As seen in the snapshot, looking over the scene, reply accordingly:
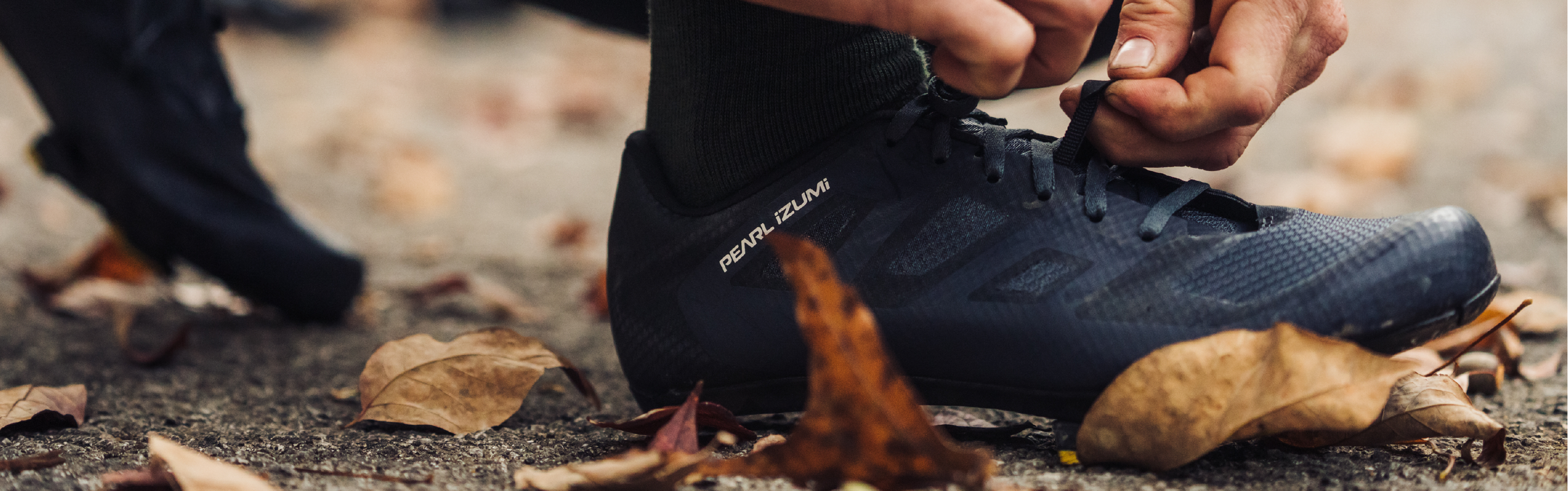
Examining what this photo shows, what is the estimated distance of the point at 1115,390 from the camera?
56 centimetres

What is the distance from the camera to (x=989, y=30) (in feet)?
1.68

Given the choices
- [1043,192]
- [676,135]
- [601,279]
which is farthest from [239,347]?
[1043,192]

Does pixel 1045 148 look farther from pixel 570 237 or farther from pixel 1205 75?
pixel 570 237

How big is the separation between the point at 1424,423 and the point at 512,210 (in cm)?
187

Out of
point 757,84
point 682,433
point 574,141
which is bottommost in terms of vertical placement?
point 682,433

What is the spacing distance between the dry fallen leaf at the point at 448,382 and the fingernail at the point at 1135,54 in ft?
1.46

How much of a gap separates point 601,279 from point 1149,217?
33.5 inches

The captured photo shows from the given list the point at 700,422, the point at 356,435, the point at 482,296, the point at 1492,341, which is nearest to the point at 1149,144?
the point at 700,422

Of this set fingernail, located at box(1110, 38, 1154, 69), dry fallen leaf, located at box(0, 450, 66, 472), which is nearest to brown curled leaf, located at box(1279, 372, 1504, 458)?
fingernail, located at box(1110, 38, 1154, 69)

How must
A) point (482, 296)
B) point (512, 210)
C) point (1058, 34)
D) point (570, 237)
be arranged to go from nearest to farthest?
1. point (1058, 34)
2. point (482, 296)
3. point (570, 237)
4. point (512, 210)

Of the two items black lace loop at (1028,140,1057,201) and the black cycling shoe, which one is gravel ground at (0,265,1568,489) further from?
black lace loop at (1028,140,1057,201)

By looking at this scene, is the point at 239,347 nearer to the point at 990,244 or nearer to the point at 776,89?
the point at 776,89

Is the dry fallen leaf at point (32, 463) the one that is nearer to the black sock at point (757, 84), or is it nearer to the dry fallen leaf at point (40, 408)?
the dry fallen leaf at point (40, 408)

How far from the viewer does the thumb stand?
66 centimetres
